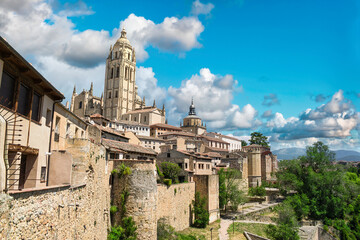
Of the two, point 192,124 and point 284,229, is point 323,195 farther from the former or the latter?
point 192,124

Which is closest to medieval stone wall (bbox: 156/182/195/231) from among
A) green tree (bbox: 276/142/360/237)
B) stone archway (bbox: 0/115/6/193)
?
green tree (bbox: 276/142/360/237)

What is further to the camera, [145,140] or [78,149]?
[145,140]

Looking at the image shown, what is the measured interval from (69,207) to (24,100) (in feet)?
16.9

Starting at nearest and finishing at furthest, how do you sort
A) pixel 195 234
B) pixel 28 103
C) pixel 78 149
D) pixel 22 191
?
1. pixel 22 191
2. pixel 28 103
3. pixel 78 149
4. pixel 195 234

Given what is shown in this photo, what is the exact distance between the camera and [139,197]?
22484 mm

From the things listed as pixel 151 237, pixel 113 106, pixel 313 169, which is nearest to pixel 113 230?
pixel 151 237

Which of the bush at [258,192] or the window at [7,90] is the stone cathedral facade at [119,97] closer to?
the bush at [258,192]

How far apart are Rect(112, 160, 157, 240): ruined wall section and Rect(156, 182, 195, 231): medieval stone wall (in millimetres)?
5649

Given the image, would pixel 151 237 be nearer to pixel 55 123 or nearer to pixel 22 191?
pixel 55 123

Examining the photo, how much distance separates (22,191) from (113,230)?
14167 millimetres

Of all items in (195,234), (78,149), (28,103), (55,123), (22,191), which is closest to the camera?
(22,191)

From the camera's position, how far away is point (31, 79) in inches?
523

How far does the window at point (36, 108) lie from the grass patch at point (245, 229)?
96.1 ft

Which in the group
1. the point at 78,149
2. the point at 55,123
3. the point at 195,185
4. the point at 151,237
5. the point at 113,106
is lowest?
the point at 151,237
